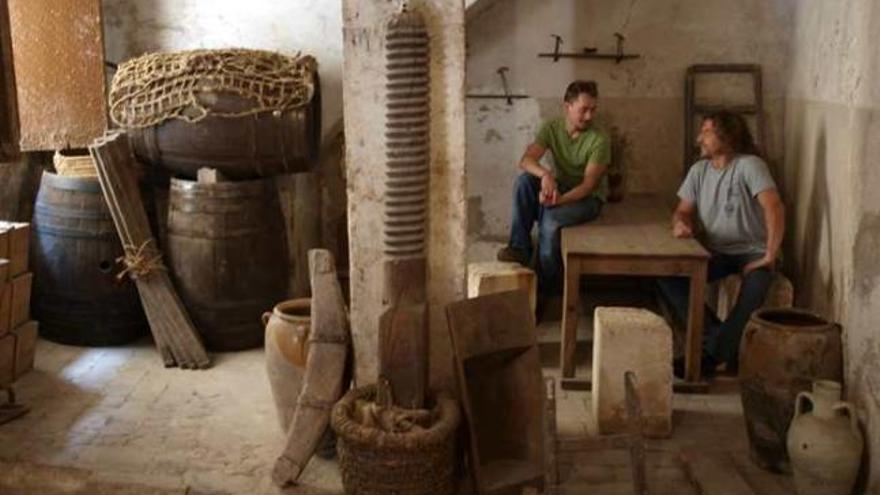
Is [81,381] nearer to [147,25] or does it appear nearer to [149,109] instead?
[149,109]

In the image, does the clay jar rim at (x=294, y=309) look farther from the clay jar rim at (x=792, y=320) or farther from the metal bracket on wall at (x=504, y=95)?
the metal bracket on wall at (x=504, y=95)

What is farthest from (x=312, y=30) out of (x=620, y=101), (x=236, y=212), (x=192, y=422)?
(x=192, y=422)

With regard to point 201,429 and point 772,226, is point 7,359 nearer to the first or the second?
point 201,429

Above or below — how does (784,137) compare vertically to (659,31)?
below

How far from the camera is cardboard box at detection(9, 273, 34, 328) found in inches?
182

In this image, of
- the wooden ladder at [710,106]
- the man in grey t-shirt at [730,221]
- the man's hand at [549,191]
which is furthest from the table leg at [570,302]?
the wooden ladder at [710,106]

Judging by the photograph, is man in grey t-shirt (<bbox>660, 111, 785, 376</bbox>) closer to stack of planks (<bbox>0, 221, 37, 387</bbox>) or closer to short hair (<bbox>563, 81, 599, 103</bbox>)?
short hair (<bbox>563, 81, 599, 103</bbox>)

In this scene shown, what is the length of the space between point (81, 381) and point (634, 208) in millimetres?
3293

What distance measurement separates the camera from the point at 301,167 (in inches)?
212

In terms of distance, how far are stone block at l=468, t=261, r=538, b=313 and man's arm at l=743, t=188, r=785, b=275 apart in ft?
3.63

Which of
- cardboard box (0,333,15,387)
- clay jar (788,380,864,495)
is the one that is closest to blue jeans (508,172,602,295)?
clay jar (788,380,864,495)

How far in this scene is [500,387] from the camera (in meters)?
3.75

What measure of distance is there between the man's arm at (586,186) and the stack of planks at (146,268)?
213cm

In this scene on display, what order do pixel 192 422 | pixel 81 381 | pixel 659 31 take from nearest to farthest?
pixel 192 422 < pixel 81 381 < pixel 659 31
